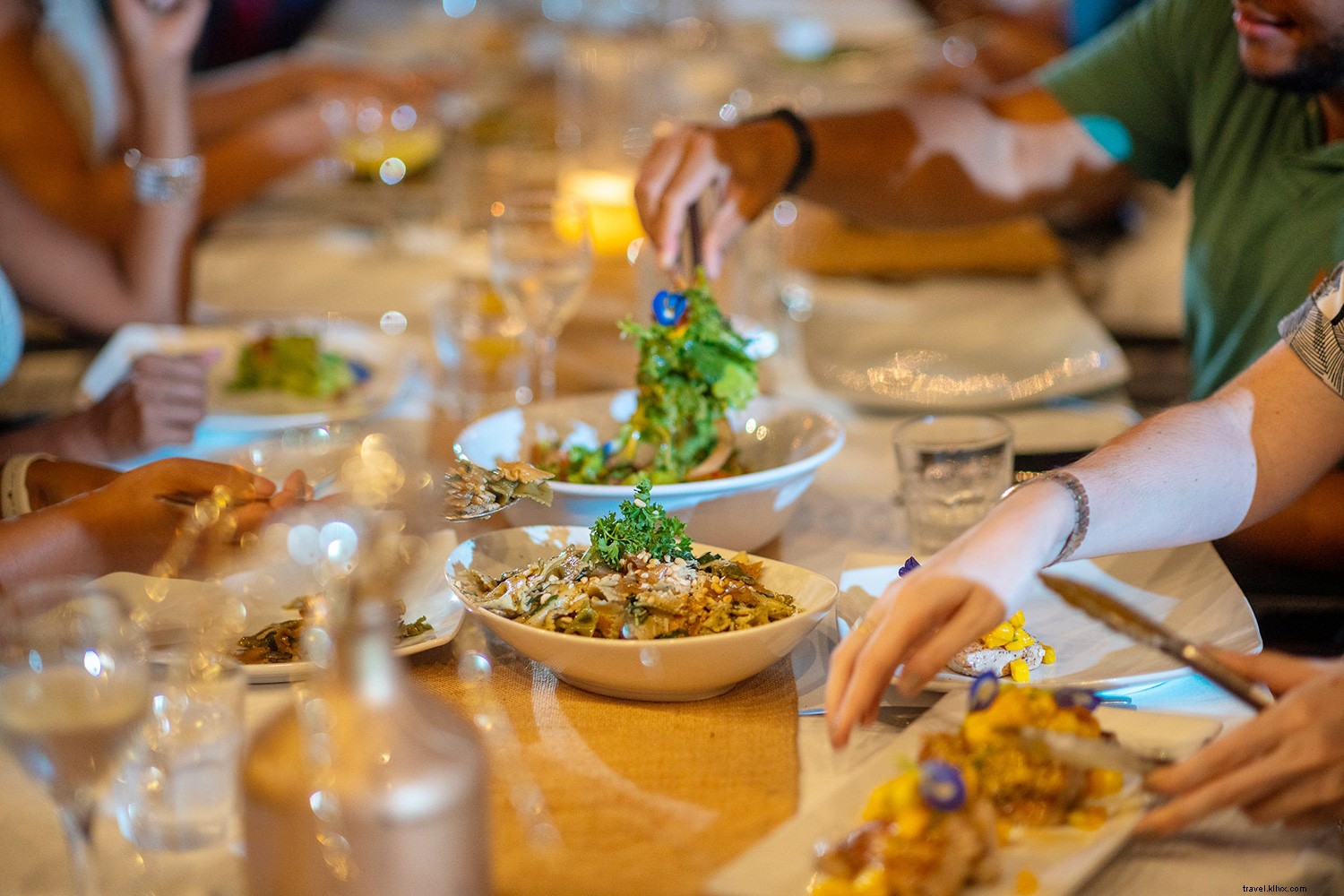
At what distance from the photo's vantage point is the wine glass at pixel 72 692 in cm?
73

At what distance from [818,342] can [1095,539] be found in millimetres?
1032

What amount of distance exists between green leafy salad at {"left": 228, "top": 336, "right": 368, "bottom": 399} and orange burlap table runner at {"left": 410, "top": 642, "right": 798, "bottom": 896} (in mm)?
788

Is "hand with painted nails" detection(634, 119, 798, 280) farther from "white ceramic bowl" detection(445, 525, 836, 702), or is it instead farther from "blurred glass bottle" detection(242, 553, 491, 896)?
"blurred glass bottle" detection(242, 553, 491, 896)

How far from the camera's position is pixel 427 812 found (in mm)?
668

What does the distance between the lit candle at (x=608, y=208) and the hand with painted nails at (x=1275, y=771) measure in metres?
1.86

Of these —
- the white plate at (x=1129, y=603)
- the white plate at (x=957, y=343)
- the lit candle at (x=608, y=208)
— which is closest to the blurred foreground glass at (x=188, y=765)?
the white plate at (x=1129, y=603)

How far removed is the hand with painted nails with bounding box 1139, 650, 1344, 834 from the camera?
847mm

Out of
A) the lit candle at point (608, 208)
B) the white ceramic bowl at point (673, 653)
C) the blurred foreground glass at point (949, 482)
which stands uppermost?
the white ceramic bowl at point (673, 653)

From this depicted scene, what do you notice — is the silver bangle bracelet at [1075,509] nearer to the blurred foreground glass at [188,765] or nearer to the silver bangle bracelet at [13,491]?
the blurred foreground glass at [188,765]

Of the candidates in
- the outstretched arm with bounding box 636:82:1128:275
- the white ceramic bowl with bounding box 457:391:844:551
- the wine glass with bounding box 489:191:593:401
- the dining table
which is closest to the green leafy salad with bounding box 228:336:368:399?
the dining table

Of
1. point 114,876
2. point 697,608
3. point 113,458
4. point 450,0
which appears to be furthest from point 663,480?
point 450,0

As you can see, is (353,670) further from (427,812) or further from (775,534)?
(775,534)

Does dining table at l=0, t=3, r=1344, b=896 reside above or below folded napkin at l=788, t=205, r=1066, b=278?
above

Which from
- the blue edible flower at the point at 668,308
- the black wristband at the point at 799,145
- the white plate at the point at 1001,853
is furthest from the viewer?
the black wristband at the point at 799,145
